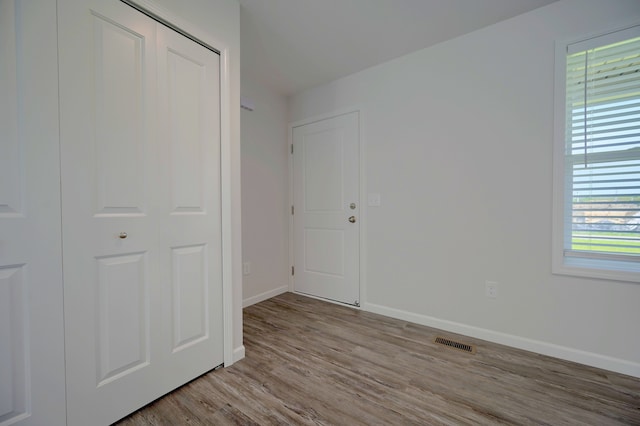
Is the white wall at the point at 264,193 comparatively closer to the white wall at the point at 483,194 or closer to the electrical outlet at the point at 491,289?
the white wall at the point at 483,194

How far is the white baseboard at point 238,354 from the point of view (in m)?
1.82

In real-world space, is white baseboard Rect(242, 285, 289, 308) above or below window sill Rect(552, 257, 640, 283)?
below

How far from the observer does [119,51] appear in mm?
1303

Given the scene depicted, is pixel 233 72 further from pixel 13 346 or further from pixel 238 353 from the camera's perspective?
pixel 238 353

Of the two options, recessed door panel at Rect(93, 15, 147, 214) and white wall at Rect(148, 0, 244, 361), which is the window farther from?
recessed door panel at Rect(93, 15, 147, 214)

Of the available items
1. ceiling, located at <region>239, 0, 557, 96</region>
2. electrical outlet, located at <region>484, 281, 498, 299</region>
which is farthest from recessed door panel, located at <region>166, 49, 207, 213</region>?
electrical outlet, located at <region>484, 281, 498, 299</region>

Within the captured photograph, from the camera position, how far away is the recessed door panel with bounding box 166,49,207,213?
4.99ft

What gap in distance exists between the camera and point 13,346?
1.01m

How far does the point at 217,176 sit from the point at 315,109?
1.80 metres

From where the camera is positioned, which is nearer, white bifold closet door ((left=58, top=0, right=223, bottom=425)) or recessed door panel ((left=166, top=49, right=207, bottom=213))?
white bifold closet door ((left=58, top=0, right=223, bottom=425))

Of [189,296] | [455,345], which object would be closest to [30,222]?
[189,296]

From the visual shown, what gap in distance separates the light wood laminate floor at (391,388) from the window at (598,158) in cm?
72

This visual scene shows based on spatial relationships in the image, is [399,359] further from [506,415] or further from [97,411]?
[97,411]

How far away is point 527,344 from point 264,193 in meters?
2.76
